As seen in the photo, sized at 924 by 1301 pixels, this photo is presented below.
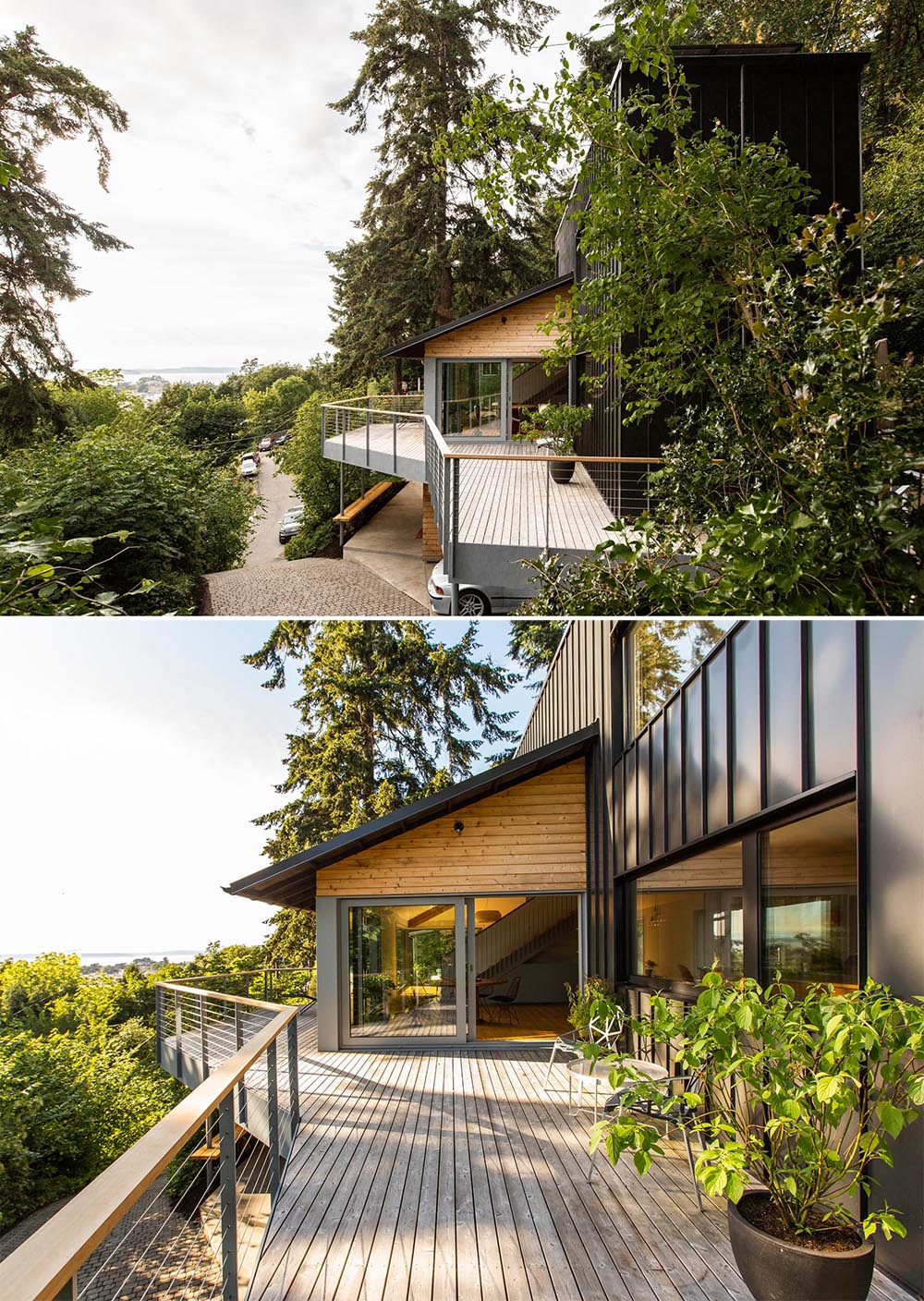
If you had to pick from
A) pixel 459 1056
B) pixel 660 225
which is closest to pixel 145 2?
pixel 660 225

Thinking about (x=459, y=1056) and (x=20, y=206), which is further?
(x=459, y=1056)

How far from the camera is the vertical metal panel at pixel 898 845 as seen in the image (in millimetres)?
2350

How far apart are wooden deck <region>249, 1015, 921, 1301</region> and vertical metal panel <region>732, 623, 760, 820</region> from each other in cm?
184

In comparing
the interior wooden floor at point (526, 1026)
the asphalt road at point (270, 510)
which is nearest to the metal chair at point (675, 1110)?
the interior wooden floor at point (526, 1026)

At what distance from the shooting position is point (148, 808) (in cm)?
3175

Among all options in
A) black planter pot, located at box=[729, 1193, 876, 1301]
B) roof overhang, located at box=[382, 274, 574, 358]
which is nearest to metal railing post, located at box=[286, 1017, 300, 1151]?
black planter pot, located at box=[729, 1193, 876, 1301]

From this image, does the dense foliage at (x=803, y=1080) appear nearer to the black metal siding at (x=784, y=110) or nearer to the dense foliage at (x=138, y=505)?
the dense foliage at (x=138, y=505)

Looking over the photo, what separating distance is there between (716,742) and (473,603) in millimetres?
1668

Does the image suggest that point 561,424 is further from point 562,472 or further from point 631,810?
point 631,810

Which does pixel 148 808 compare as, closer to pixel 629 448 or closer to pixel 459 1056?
pixel 459 1056

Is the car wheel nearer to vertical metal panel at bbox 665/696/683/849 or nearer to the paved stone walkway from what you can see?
the paved stone walkway

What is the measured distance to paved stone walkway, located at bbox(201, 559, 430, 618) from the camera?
13.5 feet

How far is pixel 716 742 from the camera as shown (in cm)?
432

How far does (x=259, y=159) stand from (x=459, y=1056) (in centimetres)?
821
